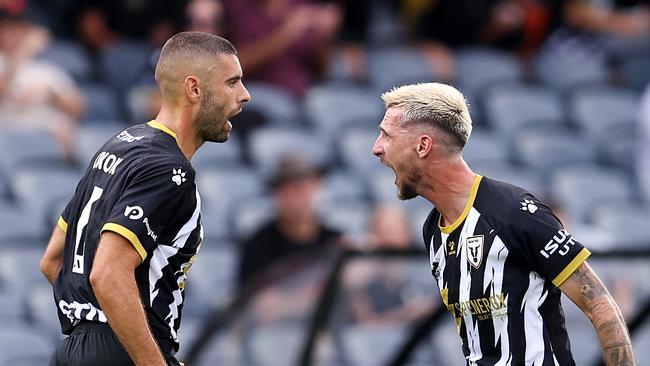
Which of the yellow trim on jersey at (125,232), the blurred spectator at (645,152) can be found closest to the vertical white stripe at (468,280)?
the yellow trim on jersey at (125,232)

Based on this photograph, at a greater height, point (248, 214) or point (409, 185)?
point (248, 214)

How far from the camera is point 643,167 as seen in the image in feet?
36.7

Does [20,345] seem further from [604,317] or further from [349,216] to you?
[604,317]

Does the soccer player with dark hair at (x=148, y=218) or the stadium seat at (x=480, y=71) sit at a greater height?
the stadium seat at (x=480, y=71)

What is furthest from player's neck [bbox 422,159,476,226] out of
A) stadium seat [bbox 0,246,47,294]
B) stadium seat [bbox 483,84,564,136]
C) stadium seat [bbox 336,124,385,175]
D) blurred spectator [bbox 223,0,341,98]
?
stadium seat [bbox 483,84,564,136]

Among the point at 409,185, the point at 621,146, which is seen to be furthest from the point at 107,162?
the point at 621,146

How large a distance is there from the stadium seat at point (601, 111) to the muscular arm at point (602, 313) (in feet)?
24.8

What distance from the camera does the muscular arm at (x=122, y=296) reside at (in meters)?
4.55

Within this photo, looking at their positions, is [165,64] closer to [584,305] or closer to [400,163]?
[400,163]

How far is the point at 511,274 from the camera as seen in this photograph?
4.85m

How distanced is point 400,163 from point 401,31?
27.2 feet

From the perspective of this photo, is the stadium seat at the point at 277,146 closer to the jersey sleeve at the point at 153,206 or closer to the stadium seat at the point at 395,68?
the stadium seat at the point at 395,68

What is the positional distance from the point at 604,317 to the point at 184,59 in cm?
175

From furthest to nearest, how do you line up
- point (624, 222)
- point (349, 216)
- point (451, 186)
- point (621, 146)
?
point (621, 146)
point (624, 222)
point (349, 216)
point (451, 186)
